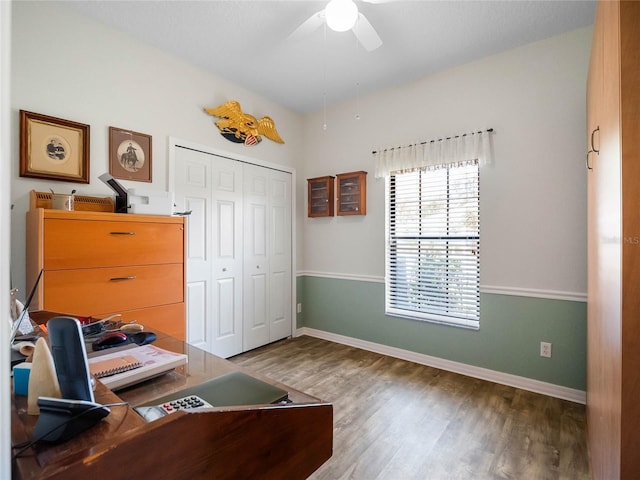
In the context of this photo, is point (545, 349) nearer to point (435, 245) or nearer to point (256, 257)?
point (435, 245)

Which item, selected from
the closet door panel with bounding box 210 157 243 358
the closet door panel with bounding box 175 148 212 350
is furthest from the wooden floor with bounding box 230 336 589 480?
the closet door panel with bounding box 175 148 212 350

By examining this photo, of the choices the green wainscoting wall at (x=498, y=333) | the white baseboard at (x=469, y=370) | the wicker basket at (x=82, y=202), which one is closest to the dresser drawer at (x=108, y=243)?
the wicker basket at (x=82, y=202)

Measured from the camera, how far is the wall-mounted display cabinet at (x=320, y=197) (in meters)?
3.79

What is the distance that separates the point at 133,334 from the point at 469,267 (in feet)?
8.81

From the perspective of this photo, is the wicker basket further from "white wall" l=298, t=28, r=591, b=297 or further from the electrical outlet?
the electrical outlet

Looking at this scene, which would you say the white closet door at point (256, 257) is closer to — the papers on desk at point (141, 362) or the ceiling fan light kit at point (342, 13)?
the ceiling fan light kit at point (342, 13)

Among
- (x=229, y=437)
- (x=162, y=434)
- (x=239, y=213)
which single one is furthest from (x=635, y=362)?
(x=239, y=213)

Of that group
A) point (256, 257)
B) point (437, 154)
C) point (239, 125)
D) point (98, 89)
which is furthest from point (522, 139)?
point (98, 89)

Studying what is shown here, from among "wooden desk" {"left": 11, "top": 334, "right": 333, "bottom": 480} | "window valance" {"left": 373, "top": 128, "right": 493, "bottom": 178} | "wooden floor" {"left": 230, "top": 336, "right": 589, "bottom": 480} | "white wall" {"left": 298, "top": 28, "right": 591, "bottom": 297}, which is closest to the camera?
"wooden desk" {"left": 11, "top": 334, "right": 333, "bottom": 480}

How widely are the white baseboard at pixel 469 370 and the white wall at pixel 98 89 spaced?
99.1 inches

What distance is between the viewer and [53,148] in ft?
7.13

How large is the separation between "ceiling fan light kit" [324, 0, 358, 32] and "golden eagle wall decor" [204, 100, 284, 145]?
63.3 inches

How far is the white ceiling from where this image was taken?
224cm

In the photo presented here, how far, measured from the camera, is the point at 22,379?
2.26ft
